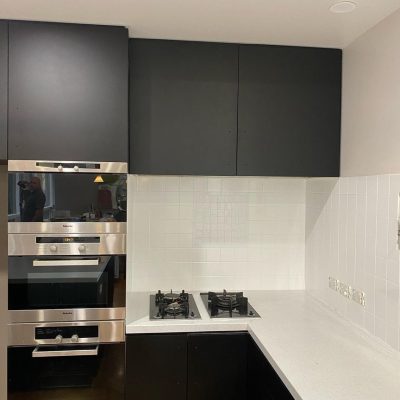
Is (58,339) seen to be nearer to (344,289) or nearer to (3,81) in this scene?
(3,81)

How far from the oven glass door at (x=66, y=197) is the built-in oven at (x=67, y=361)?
526 millimetres

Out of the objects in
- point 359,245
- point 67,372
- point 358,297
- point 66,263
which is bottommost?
point 67,372

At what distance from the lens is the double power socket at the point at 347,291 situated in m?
2.00

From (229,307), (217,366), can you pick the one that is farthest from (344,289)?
(217,366)

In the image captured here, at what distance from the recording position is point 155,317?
211 centimetres

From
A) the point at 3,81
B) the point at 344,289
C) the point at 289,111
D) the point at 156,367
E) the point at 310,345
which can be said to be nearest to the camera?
the point at 310,345

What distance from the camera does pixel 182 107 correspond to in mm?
2201

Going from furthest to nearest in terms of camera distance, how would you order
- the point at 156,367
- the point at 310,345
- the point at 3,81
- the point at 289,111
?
1. the point at 289,111
2. the point at 156,367
3. the point at 3,81
4. the point at 310,345

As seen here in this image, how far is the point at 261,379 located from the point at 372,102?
140 cm

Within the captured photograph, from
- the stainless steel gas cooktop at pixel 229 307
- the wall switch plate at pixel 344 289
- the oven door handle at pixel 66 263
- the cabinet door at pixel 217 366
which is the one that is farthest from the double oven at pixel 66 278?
the wall switch plate at pixel 344 289

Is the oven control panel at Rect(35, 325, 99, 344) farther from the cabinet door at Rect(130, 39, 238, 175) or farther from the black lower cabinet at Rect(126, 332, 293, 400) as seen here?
the cabinet door at Rect(130, 39, 238, 175)

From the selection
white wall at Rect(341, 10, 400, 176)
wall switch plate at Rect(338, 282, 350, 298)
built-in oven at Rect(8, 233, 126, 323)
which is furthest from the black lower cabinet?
white wall at Rect(341, 10, 400, 176)

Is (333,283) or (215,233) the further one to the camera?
(215,233)

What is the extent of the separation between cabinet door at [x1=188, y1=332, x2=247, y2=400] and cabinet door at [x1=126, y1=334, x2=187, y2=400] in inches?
2.0
